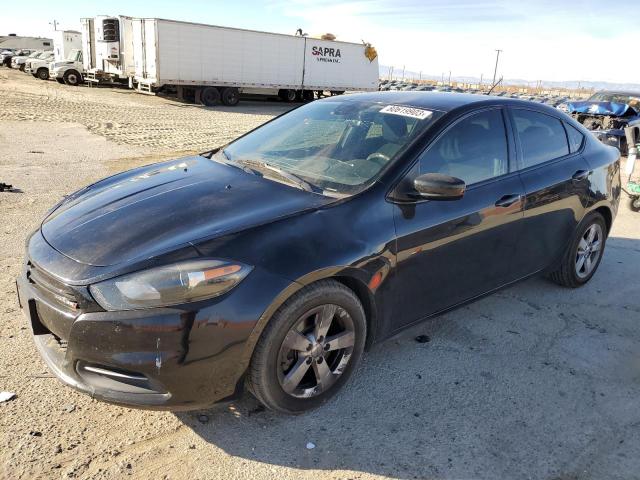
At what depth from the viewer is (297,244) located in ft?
8.75

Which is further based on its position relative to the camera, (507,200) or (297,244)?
(507,200)

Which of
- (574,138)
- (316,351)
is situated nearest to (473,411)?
(316,351)

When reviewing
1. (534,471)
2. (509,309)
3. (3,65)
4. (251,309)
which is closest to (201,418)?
(251,309)

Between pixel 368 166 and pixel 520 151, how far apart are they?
137 cm

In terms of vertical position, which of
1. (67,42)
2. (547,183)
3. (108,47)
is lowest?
(547,183)

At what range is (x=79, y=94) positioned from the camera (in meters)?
23.5

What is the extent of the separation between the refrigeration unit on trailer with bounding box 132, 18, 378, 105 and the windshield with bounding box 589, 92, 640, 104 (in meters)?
14.4

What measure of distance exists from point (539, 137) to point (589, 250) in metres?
1.34

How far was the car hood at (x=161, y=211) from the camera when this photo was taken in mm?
2625

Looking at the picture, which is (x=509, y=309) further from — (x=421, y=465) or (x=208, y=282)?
(x=208, y=282)

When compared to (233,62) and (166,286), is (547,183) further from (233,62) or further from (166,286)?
(233,62)

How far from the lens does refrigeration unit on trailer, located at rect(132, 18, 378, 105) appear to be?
71.7 ft

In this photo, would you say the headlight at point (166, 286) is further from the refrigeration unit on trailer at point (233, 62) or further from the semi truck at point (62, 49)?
the semi truck at point (62, 49)

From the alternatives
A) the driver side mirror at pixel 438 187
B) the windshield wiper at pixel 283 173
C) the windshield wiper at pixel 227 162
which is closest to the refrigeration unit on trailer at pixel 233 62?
the windshield wiper at pixel 227 162
